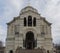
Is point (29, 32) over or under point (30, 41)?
over

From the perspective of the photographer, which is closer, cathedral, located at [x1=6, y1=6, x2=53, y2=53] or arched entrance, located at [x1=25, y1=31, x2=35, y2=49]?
cathedral, located at [x1=6, y1=6, x2=53, y2=53]

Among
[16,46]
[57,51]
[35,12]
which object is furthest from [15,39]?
[57,51]

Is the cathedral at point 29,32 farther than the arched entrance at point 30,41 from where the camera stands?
No

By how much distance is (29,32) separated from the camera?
43.2 meters

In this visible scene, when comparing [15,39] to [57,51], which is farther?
[57,51]

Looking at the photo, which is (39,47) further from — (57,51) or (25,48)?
(57,51)

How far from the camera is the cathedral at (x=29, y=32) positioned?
42312mm

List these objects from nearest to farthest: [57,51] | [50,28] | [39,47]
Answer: [39,47] < [50,28] < [57,51]

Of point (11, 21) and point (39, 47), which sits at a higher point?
point (11, 21)

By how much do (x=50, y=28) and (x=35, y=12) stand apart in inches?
205

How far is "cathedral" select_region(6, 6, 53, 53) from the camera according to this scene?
139 feet

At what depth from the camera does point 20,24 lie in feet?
144

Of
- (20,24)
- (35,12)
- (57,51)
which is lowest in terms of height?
(57,51)

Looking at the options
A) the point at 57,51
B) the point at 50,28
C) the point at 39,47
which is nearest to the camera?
the point at 39,47
